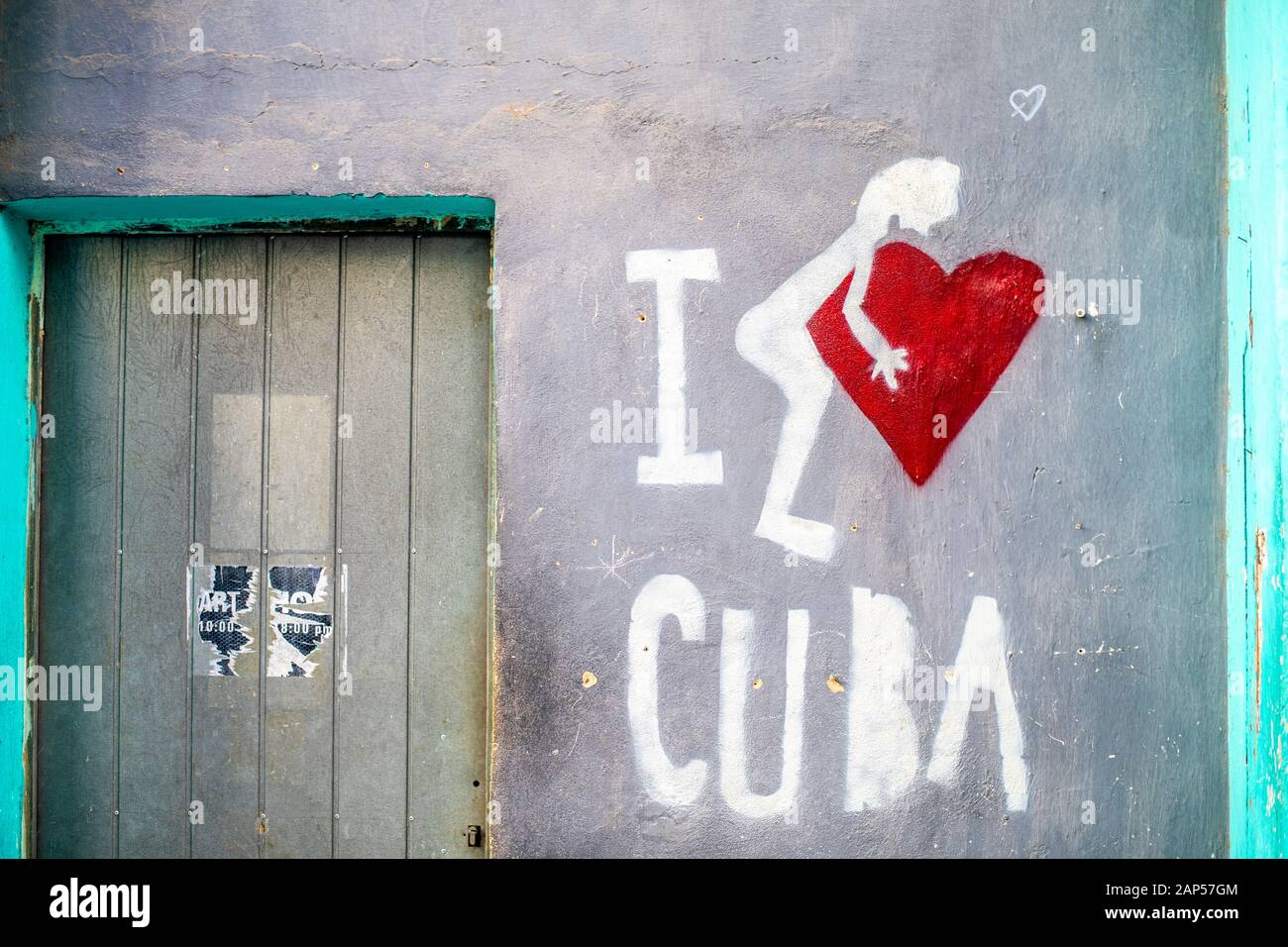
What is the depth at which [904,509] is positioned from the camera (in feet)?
7.53

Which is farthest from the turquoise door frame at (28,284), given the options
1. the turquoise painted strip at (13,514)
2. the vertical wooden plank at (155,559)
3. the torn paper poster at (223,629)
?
the torn paper poster at (223,629)

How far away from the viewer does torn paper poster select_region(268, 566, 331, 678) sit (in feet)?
7.95

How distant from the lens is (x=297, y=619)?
242 cm

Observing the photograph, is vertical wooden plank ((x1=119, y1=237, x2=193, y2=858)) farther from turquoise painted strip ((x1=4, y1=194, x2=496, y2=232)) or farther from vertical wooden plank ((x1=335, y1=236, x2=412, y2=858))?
vertical wooden plank ((x1=335, y1=236, x2=412, y2=858))

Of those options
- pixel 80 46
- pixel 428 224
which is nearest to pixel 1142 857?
pixel 428 224

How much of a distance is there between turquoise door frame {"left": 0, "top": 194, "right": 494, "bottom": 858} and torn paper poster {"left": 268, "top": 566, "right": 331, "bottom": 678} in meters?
0.63

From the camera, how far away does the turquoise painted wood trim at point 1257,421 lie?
211 centimetres

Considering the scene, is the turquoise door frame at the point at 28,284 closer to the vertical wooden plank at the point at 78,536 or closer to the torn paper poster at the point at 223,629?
the vertical wooden plank at the point at 78,536

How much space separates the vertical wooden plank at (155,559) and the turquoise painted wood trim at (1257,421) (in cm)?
267

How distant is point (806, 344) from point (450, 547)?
3.48ft

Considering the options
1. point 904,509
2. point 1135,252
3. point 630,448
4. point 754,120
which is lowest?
point 904,509

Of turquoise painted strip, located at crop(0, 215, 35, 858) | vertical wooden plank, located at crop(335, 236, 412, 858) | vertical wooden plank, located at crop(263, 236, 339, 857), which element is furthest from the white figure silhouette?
turquoise painted strip, located at crop(0, 215, 35, 858)
